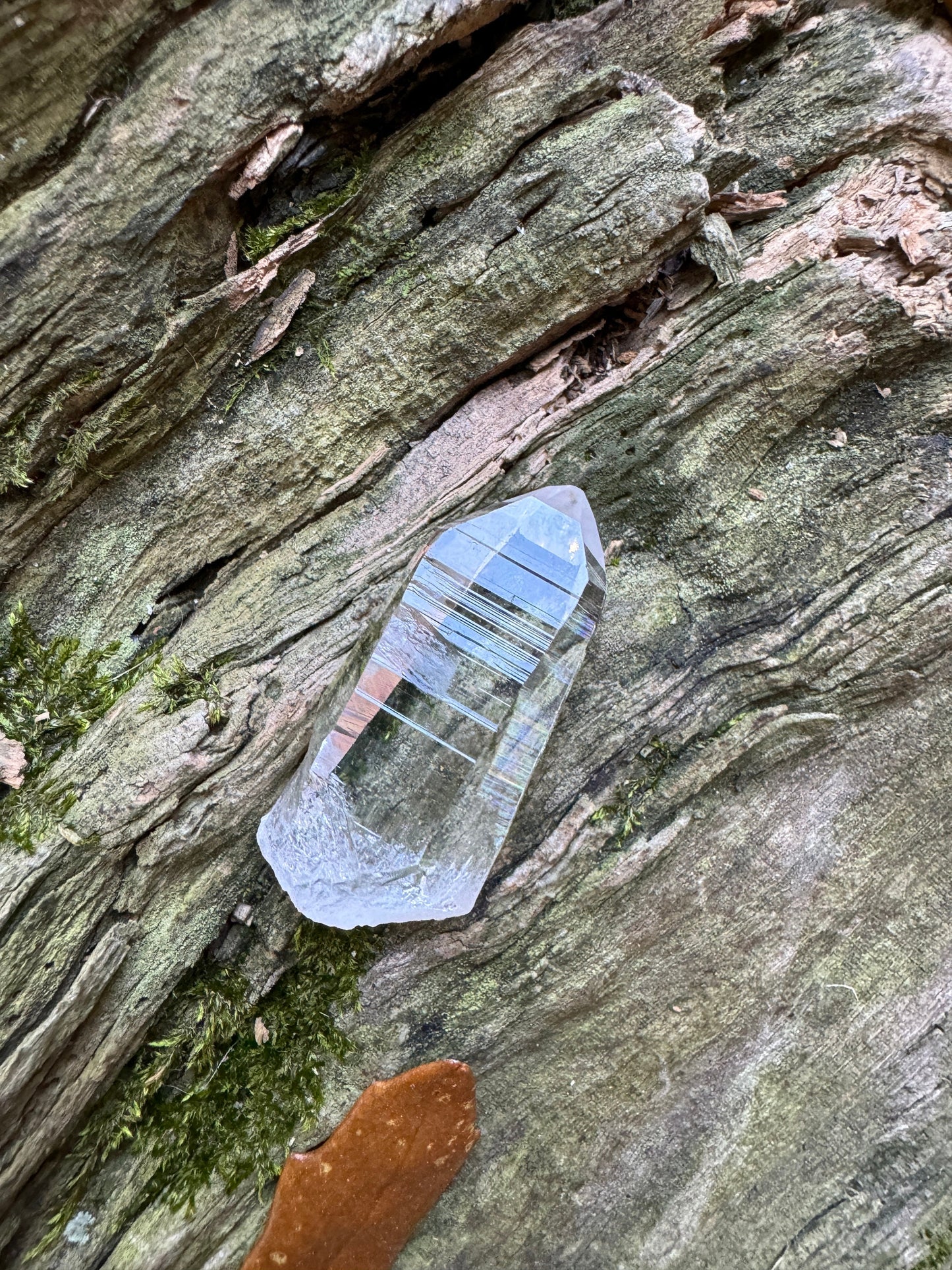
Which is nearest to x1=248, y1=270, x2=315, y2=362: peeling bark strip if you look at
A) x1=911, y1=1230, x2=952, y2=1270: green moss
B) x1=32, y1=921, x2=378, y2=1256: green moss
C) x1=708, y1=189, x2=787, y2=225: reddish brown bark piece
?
x1=708, y1=189, x2=787, y2=225: reddish brown bark piece

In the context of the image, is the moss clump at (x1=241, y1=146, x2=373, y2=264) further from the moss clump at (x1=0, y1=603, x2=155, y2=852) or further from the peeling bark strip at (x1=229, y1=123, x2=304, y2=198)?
the moss clump at (x1=0, y1=603, x2=155, y2=852)

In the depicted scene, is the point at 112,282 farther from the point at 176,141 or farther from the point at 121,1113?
the point at 121,1113

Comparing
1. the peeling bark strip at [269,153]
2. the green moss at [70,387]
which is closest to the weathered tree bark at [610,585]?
the green moss at [70,387]

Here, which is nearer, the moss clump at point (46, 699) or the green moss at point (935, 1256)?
the moss clump at point (46, 699)

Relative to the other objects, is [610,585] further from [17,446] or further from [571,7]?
[17,446]

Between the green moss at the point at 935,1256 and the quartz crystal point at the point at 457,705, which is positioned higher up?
the quartz crystal point at the point at 457,705

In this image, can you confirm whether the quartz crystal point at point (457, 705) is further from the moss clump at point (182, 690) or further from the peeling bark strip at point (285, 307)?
the peeling bark strip at point (285, 307)
